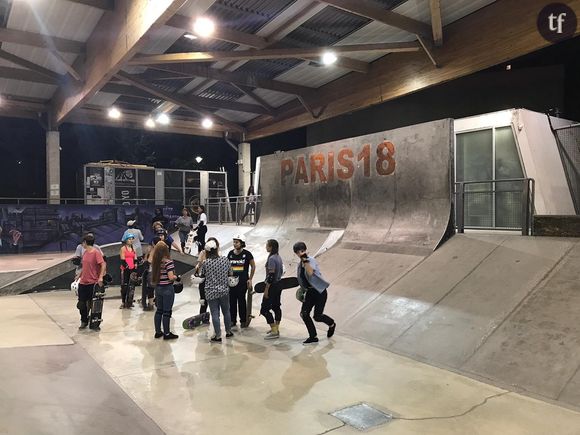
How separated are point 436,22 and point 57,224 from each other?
691 inches

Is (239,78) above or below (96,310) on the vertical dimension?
above

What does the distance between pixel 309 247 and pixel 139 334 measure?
6.13m

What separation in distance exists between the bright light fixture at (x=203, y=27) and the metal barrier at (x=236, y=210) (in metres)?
6.80

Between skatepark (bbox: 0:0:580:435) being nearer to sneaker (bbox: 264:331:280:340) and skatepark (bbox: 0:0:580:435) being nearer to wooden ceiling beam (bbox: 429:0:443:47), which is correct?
sneaker (bbox: 264:331:280:340)

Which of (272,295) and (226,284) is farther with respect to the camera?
(272,295)

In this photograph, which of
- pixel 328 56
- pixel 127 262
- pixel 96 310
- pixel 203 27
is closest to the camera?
pixel 96 310

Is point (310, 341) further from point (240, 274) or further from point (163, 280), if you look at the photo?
point (163, 280)

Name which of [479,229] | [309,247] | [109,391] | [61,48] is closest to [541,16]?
[479,229]

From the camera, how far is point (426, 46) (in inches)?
502

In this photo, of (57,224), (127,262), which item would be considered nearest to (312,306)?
(127,262)

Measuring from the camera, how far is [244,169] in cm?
2595

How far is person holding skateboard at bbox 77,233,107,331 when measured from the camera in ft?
25.2

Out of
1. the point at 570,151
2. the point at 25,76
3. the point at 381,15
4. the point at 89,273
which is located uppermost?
the point at 25,76

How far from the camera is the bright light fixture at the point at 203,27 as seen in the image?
11.5 m
